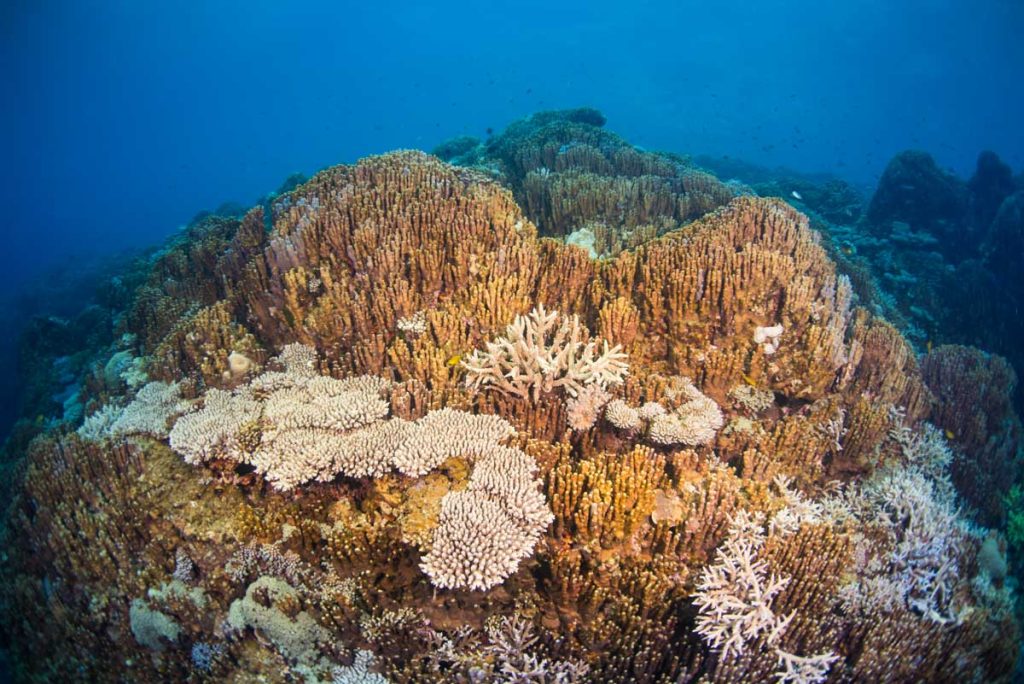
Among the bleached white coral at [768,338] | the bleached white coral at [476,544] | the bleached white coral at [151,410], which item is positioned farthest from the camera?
the bleached white coral at [768,338]

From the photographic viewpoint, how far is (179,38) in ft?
424

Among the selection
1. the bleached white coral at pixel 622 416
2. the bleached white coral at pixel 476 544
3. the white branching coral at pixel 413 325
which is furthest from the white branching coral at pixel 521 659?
the white branching coral at pixel 413 325

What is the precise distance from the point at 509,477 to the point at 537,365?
1.25 m

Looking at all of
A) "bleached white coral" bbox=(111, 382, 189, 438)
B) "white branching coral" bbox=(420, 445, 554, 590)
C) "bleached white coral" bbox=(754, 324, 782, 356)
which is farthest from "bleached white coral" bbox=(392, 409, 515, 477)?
"bleached white coral" bbox=(754, 324, 782, 356)

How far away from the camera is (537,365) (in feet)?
15.7

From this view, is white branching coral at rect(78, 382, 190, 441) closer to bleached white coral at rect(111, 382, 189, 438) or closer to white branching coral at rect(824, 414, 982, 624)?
bleached white coral at rect(111, 382, 189, 438)

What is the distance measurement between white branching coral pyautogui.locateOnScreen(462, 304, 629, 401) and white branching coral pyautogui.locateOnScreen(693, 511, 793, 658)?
73.1 inches

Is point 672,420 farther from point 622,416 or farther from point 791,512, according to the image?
point 791,512

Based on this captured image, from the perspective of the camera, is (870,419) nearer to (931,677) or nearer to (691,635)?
(931,677)

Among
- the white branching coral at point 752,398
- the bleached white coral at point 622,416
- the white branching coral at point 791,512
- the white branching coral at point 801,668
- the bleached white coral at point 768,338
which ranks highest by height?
the bleached white coral at point 768,338

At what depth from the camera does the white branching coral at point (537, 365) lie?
4.78m

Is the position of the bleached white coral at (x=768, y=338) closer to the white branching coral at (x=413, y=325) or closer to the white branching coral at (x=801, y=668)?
the white branching coral at (x=801, y=668)

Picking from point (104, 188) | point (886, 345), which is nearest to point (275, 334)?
point (886, 345)

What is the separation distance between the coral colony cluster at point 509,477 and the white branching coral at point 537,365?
3cm
